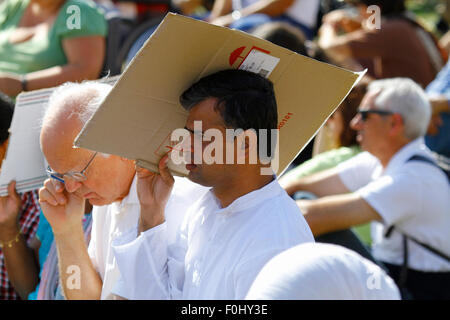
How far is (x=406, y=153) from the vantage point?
3.07 metres

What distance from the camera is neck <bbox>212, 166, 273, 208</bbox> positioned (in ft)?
5.60

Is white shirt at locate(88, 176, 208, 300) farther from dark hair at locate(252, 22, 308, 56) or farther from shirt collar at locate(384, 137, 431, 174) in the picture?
dark hair at locate(252, 22, 308, 56)

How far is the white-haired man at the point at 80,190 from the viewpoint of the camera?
1976mm

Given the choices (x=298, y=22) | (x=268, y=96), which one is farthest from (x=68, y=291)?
(x=298, y=22)

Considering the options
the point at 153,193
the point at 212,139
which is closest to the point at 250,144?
the point at 212,139

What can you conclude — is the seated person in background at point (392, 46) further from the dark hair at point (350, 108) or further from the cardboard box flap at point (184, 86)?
the cardboard box flap at point (184, 86)

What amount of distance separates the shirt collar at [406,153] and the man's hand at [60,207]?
5.32 feet

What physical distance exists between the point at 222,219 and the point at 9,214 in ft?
3.40

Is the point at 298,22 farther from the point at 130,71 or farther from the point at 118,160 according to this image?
the point at 130,71

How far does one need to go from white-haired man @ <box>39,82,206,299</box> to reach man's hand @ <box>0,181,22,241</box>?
348 mm

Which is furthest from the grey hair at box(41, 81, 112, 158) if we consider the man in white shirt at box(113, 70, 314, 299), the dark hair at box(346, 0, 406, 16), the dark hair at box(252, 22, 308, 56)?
the dark hair at box(346, 0, 406, 16)

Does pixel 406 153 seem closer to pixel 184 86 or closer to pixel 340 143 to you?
pixel 340 143

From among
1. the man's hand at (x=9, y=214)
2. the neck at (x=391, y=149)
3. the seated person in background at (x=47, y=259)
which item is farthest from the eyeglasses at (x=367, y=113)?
the man's hand at (x=9, y=214)

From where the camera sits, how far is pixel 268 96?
1650mm
